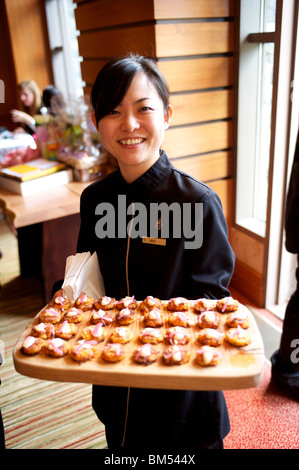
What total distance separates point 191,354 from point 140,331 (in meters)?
0.16

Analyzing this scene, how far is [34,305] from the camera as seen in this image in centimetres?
297

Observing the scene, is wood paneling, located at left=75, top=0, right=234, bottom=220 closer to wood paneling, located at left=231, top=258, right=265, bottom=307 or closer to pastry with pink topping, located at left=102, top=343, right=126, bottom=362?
wood paneling, located at left=231, top=258, right=265, bottom=307

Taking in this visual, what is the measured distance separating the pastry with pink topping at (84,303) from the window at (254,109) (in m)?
1.72

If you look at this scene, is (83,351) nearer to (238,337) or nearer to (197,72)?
(238,337)

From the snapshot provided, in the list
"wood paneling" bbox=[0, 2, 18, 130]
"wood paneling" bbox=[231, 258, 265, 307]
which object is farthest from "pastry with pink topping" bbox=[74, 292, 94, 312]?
"wood paneling" bbox=[0, 2, 18, 130]

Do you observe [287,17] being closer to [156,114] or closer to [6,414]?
[156,114]

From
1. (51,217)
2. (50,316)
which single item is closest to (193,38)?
(51,217)

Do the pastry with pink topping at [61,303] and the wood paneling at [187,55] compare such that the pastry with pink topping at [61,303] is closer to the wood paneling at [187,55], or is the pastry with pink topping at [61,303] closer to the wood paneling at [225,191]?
the wood paneling at [187,55]

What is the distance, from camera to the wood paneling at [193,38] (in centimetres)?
218

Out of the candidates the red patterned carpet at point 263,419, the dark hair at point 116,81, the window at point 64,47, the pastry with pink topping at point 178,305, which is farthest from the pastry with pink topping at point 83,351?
the window at point 64,47

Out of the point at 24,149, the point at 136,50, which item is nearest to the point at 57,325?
the point at 136,50

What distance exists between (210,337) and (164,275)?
0.24 meters

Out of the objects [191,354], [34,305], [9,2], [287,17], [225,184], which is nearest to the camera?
[191,354]

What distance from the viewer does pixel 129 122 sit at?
0.98 meters
